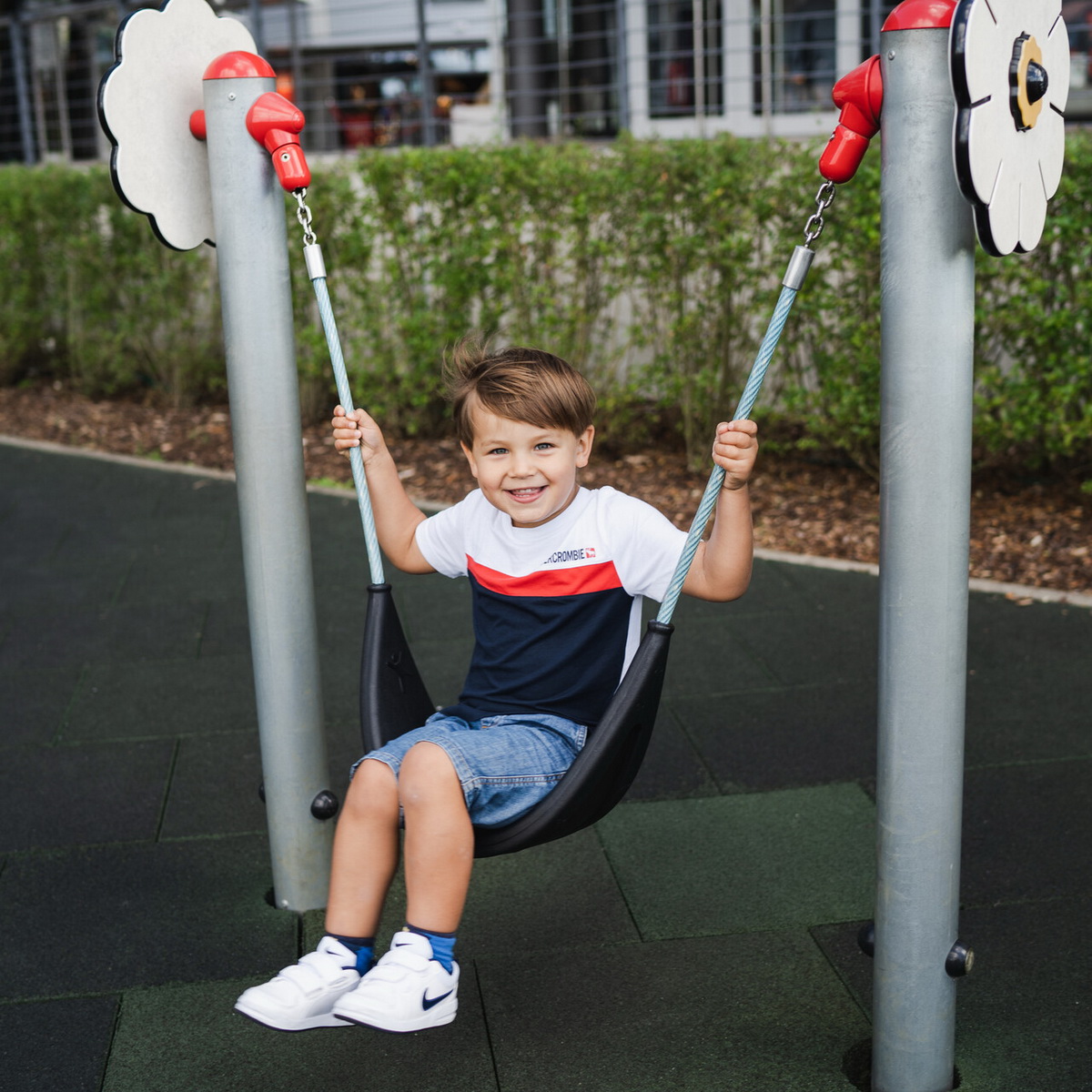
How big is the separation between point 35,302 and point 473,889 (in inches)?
266

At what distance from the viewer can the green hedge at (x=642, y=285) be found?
501 centimetres

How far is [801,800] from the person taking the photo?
119 inches

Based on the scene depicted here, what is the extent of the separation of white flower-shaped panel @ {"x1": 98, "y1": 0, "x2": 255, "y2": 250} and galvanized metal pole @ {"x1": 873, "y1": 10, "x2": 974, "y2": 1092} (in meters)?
1.34

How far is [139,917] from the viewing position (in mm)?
2631

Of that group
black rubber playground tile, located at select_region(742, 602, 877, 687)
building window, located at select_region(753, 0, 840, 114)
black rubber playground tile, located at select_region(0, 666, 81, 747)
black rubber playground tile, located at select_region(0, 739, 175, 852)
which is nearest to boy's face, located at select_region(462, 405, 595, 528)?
black rubber playground tile, located at select_region(0, 739, 175, 852)

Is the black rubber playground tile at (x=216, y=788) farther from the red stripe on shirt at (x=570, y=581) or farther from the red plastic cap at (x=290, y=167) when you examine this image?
the red plastic cap at (x=290, y=167)

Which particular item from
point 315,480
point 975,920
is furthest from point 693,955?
point 315,480

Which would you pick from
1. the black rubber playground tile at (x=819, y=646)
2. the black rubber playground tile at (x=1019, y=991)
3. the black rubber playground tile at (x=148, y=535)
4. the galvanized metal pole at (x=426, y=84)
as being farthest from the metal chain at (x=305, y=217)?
the galvanized metal pole at (x=426, y=84)

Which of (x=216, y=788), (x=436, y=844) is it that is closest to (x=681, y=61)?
(x=216, y=788)

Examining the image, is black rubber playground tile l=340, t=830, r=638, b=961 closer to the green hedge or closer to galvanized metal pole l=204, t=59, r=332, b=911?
galvanized metal pole l=204, t=59, r=332, b=911

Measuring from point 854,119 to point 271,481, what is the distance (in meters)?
1.25

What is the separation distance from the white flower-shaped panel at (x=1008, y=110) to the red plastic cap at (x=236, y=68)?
1287 mm

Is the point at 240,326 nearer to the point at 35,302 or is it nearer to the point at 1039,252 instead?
the point at 1039,252

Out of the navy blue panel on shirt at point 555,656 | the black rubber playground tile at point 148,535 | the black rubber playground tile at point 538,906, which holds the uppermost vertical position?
the navy blue panel on shirt at point 555,656
